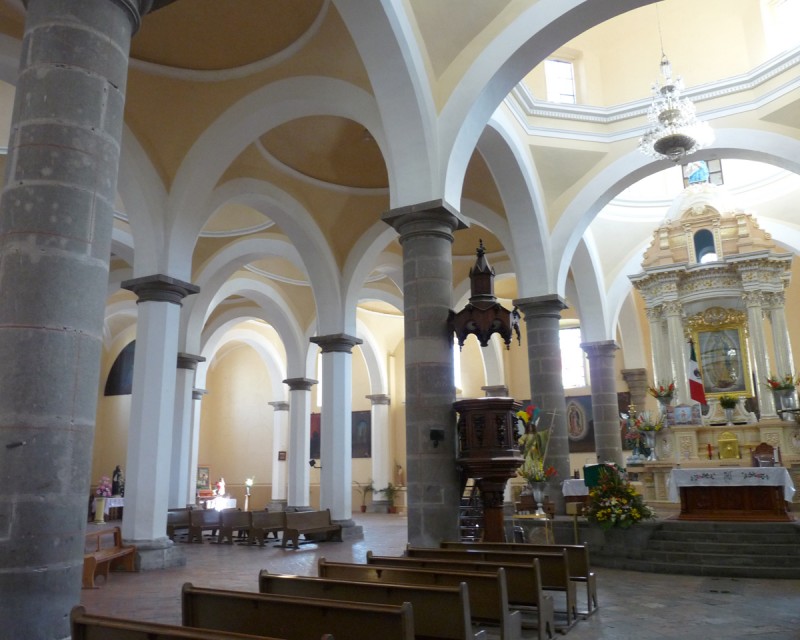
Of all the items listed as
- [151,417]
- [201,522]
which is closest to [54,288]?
[151,417]

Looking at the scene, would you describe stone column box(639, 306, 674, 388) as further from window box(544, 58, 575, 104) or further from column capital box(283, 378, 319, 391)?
column capital box(283, 378, 319, 391)

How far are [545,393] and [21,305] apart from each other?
9.85m

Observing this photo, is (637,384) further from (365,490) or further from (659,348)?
(365,490)

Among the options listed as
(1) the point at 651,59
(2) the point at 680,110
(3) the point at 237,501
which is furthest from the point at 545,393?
(3) the point at 237,501

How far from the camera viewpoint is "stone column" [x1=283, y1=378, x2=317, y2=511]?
53.3 feet

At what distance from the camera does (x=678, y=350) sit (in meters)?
15.4

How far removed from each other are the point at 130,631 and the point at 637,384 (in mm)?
19165

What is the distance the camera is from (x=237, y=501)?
2617 cm

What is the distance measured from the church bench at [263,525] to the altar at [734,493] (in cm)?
660

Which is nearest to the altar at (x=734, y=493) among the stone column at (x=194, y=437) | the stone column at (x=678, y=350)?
the stone column at (x=678, y=350)

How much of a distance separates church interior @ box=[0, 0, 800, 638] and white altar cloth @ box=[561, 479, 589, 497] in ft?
1.83

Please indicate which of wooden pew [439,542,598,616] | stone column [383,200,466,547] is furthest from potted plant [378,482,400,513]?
→ wooden pew [439,542,598,616]

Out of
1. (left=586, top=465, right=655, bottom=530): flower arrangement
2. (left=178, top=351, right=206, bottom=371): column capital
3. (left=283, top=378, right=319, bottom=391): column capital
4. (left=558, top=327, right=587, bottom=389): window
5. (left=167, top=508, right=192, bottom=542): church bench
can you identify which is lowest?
(left=167, top=508, right=192, bottom=542): church bench

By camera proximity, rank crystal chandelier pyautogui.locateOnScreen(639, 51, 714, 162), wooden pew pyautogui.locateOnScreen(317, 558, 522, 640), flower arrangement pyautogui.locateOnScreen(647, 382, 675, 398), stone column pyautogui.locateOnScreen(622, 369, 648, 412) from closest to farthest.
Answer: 1. wooden pew pyautogui.locateOnScreen(317, 558, 522, 640)
2. crystal chandelier pyautogui.locateOnScreen(639, 51, 714, 162)
3. flower arrangement pyautogui.locateOnScreen(647, 382, 675, 398)
4. stone column pyautogui.locateOnScreen(622, 369, 648, 412)
